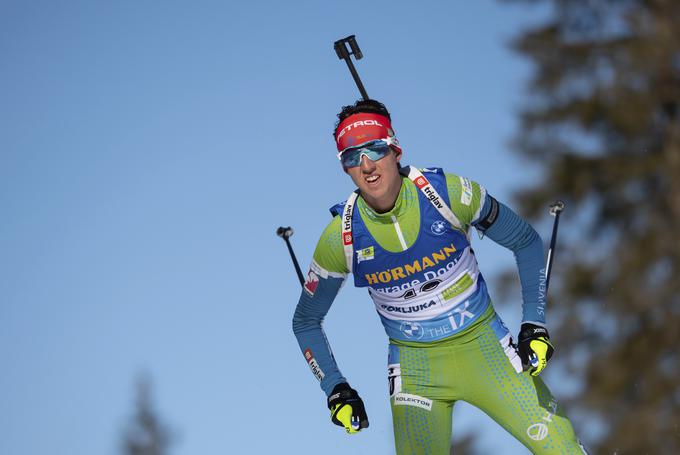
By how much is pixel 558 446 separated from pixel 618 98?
2010 centimetres

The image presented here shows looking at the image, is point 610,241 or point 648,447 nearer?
point 648,447

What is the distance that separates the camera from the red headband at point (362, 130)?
706 centimetres

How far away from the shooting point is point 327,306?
297 inches

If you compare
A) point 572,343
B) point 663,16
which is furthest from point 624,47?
point 572,343

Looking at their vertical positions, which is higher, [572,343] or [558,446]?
[558,446]

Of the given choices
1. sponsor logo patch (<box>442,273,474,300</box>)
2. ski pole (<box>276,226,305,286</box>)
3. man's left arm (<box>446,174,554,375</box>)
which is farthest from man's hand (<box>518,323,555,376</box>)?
ski pole (<box>276,226,305,286</box>)

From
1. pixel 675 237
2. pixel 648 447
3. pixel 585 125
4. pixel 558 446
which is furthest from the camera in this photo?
pixel 585 125

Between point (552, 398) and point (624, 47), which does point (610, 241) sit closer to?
point (624, 47)

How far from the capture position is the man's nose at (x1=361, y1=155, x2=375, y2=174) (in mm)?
6992

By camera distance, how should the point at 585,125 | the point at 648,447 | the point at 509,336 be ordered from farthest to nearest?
the point at 585,125 → the point at 648,447 → the point at 509,336

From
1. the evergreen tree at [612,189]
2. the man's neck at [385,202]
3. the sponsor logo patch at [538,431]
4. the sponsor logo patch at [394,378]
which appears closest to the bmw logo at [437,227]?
the man's neck at [385,202]

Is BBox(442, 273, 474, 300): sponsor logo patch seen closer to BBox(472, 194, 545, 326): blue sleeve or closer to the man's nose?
BBox(472, 194, 545, 326): blue sleeve

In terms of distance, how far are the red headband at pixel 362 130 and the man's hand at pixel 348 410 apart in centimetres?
142

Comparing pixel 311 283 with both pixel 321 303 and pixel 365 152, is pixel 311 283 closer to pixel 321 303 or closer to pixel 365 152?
pixel 321 303
